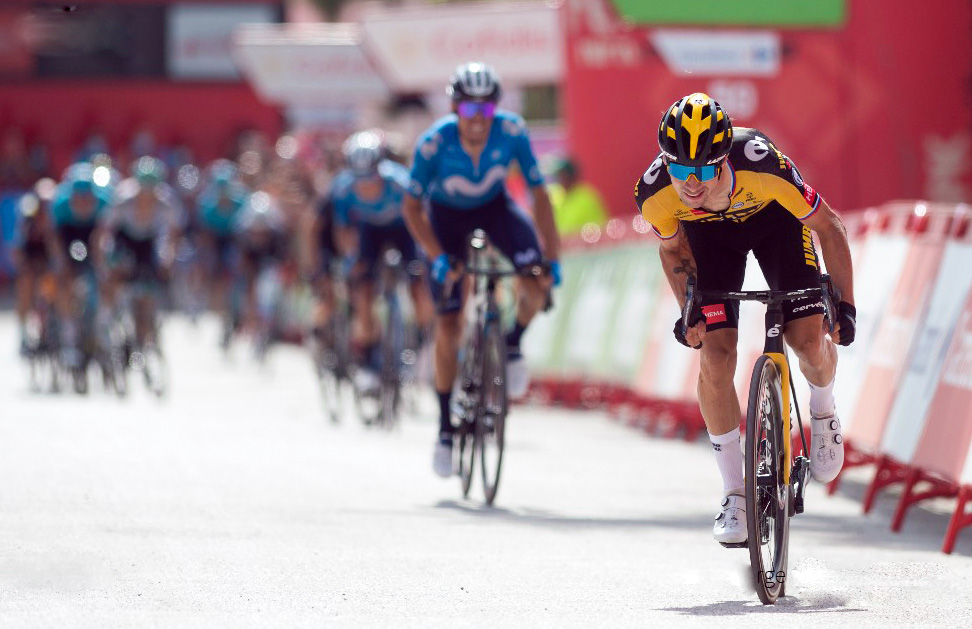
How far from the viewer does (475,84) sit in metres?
10.3

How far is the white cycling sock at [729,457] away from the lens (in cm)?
729

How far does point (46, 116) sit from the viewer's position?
148 feet

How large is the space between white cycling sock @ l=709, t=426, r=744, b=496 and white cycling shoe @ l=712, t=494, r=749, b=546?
0.11 metres

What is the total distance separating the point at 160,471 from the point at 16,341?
57.3 feet

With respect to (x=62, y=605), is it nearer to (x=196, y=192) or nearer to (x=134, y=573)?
(x=134, y=573)

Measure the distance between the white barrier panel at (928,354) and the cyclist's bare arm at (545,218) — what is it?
2.02 meters

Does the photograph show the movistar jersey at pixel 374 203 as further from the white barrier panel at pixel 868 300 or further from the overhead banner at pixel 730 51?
the overhead banner at pixel 730 51

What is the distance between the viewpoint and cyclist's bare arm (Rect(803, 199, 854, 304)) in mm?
7155

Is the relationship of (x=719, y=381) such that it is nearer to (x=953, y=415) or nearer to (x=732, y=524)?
(x=732, y=524)

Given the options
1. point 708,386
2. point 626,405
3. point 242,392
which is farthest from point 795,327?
point 242,392

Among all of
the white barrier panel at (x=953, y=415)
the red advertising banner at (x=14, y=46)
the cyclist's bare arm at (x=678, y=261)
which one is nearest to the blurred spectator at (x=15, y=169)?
the red advertising banner at (x=14, y=46)

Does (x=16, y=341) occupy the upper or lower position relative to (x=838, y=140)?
lower

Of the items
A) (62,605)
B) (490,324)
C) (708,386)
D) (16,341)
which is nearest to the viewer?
(62,605)

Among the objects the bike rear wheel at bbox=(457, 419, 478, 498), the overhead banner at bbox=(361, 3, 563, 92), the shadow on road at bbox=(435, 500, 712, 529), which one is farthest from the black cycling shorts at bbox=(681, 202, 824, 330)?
the overhead banner at bbox=(361, 3, 563, 92)
